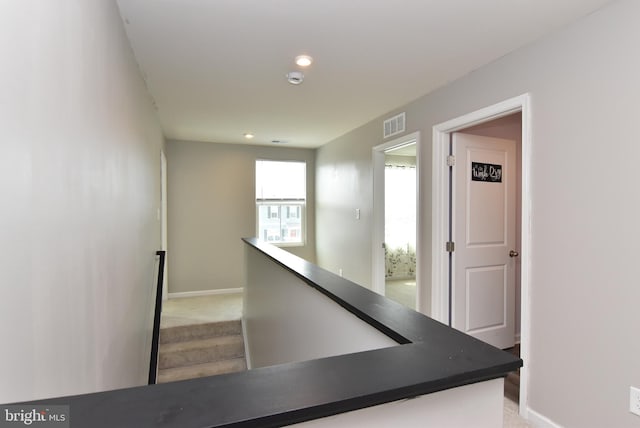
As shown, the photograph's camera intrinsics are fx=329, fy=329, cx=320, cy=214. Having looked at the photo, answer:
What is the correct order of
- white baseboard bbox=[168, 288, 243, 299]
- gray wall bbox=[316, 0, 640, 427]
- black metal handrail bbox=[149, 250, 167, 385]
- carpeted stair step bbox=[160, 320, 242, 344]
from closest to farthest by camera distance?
gray wall bbox=[316, 0, 640, 427]
black metal handrail bbox=[149, 250, 167, 385]
carpeted stair step bbox=[160, 320, 242, 344]
white baseboard bbox=[168, 288, 243, 299]

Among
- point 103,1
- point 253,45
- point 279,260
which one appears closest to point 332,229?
point 279,260

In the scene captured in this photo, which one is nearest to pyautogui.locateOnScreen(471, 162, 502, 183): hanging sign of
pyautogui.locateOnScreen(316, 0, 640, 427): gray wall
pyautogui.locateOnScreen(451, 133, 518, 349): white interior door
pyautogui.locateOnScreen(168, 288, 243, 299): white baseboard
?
pyautogui.locateOnScreen(451, 133, 518, 349): white interior door

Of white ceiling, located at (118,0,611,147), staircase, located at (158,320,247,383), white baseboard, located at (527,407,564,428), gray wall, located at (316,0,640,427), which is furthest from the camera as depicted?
staircase, located at (158,320,247,383)

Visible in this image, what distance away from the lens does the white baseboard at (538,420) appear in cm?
196

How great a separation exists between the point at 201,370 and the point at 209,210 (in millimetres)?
2458

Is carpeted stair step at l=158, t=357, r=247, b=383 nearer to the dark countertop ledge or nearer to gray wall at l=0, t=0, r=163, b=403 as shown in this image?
gray wall at l=0, t=0, r=163, b=403

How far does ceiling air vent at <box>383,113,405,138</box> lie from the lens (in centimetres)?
334

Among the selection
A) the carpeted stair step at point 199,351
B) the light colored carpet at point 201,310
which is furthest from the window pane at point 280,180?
the carpeted stair step at point 199,351

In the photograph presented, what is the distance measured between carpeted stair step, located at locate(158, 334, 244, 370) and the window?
206 centimetres

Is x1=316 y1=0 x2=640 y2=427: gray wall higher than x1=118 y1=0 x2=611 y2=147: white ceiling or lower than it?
lower

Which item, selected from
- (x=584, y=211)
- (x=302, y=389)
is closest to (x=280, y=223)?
(x=584, y=211)

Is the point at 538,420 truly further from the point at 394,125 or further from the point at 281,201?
the point at 281,201

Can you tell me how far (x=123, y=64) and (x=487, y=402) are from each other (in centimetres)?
229

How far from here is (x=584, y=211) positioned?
1.80 meters
